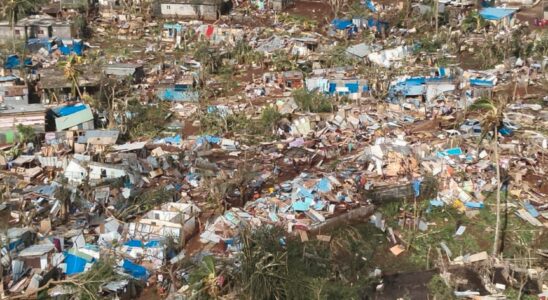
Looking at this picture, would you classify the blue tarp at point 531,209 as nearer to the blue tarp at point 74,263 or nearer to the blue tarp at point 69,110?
the blue tarp at point 74,263

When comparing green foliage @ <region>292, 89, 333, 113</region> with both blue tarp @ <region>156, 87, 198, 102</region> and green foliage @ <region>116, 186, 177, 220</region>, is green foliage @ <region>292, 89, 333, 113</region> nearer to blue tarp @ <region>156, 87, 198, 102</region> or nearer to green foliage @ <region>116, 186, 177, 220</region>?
blue tarp @ <region>156, 87, 198, 102</region>

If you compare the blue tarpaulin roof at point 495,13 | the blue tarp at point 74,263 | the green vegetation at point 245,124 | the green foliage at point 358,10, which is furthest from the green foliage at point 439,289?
the blue tarpaulin roof at point 495,13

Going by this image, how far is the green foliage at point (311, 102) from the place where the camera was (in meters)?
22.7

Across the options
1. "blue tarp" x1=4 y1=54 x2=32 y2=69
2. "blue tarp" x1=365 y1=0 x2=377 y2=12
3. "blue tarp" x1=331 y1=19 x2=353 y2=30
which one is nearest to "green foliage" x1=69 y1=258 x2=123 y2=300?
"blue tarp" x1=4 y1=54 x2=32 y2=69

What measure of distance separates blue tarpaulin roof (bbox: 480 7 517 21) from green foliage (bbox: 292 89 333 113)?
Result: 1378cm

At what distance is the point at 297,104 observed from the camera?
903 inches

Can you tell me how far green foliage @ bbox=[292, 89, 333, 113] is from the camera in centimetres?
2269

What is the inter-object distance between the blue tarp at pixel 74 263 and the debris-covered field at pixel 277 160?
0.24 ft

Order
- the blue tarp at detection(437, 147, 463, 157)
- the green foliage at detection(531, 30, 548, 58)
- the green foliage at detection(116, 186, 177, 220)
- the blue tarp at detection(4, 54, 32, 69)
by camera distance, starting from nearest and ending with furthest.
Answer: the green foliage at detection(116, 186, 177, 220), the blue tarp at detection(437, 147, 463, 157), the blue tarp at detection(4, 54, 32, 69), the green foliage at detection(531, 30, 548, 58)

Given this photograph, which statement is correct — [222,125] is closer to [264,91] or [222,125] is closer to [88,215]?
[264,91]

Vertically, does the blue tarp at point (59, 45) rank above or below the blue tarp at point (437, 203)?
above

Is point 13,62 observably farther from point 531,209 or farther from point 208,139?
point 531,209

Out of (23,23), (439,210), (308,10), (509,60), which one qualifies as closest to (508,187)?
(439,210)

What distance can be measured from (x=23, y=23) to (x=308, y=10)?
15.1 meters
